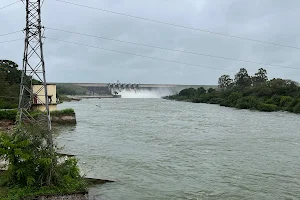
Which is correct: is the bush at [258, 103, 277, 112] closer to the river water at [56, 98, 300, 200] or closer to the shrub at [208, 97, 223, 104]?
the shrub at [208, 97, 223, 104]

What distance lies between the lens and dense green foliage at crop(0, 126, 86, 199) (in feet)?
38.6

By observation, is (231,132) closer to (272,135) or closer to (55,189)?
(272,135)

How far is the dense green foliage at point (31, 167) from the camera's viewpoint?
11758 millimetres

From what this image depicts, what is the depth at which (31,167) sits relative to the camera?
12.2 m

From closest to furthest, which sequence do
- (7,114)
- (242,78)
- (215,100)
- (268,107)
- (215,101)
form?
(7,114) → (268,107) → (215,101) → (215,100) → (242,78)

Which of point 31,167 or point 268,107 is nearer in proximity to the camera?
point 31,167

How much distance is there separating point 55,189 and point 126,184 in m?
5.34

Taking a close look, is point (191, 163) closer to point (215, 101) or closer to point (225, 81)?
point (215, 101)

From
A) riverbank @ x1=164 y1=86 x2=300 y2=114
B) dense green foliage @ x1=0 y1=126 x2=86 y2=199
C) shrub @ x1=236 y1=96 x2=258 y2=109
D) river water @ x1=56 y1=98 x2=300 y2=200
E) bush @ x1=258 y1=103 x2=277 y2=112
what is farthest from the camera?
shrub @ x1=236 y1=96 x2=258 y2=109

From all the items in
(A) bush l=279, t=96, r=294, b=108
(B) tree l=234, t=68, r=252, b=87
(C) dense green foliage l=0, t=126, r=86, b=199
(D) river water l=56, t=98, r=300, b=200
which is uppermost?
(B) tree l=234, t=68, r=252, b=87

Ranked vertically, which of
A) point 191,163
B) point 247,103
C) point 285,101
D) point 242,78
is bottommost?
point 191,163

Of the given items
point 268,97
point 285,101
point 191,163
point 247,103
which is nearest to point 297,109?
point 285,101

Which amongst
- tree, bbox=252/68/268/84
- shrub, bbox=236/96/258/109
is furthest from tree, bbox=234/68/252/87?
shrub, bbox=236/96/258/109

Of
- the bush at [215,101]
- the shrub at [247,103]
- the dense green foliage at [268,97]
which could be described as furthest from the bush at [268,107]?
the bush at [215,101]
